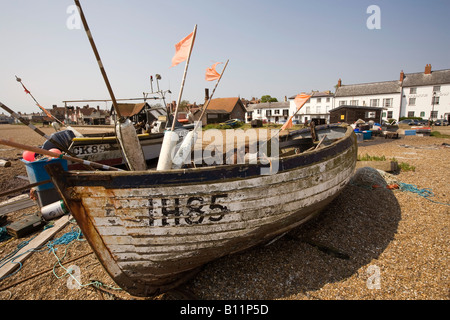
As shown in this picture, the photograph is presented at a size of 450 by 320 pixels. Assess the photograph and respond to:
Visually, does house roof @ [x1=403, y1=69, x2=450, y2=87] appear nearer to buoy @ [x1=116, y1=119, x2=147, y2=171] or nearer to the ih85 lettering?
the ih85 lettering

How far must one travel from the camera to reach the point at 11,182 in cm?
923

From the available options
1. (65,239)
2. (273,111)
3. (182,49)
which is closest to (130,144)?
(182,49)

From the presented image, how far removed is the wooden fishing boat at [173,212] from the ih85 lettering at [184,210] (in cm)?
1

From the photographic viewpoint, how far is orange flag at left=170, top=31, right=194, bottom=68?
12.0 ft

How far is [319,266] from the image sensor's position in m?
3.78

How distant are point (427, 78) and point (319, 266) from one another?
174 feet

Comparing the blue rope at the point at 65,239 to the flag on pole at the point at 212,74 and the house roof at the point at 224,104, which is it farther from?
the house roof at the point at 224,104

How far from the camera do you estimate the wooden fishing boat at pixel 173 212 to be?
2828 mm

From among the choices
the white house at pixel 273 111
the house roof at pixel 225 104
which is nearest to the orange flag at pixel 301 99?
the house roof at pixel 225 104

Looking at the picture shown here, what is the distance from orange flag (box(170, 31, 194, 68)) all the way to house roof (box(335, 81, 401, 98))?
1968 inches

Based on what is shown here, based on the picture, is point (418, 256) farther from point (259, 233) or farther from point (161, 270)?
point (161, 270)

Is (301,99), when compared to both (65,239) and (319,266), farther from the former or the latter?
(65,239)
